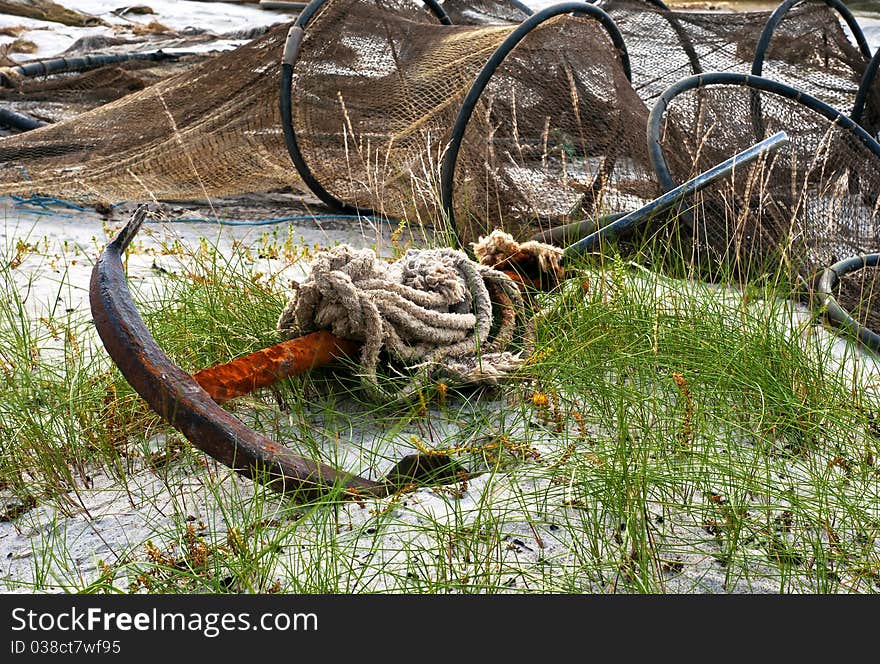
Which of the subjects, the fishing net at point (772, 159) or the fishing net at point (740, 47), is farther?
the fishing net at point (740, 47)

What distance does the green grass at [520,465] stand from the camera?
2051mm

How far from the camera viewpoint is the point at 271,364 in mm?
2561

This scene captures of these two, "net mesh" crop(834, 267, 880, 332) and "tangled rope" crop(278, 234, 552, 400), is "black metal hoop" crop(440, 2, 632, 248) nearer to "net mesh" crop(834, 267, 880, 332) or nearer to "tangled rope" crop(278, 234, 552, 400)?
"tangled rope" crop(278, 234, 552, 400)

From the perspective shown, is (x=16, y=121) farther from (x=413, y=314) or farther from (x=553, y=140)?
(x=413, y=314)

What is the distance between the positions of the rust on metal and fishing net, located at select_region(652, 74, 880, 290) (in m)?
1.79

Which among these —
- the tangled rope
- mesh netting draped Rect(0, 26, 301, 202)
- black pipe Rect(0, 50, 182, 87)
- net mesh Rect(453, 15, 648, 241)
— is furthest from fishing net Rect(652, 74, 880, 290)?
black pipe Rect(0, 50, 182, 87)

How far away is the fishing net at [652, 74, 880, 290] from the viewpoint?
4086 mm

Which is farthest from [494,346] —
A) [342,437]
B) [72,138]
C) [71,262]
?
[72,138]

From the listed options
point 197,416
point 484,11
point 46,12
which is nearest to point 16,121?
point 484,11

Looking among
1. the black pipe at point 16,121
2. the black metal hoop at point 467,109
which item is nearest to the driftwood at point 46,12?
the black pipe at point 16,121

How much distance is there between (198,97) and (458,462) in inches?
146

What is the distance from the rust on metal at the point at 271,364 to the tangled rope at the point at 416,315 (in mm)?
49

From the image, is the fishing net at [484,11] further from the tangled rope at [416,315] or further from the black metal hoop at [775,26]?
the tangled rope at [416,315]

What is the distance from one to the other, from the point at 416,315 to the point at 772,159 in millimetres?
2319
